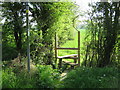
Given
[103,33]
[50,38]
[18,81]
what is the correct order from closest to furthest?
[18,81] < [103,33] < [50,38]

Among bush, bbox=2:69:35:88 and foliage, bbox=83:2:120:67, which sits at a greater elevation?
foliage, bbox=83:2:120:67

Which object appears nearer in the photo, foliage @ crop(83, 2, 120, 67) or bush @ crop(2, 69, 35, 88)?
bush @ crop(2, 69, 35, 88)

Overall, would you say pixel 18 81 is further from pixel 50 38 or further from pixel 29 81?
pixel 50 38

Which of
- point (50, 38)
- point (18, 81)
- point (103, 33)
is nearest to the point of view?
point (18, 81)

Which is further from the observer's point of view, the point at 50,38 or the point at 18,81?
the point at 50,38

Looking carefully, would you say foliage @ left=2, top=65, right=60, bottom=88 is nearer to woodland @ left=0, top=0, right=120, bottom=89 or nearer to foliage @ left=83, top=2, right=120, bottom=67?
woodland @ left=0, top=0, right=120, bottom=89

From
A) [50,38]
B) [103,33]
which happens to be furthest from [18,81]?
[103,33]

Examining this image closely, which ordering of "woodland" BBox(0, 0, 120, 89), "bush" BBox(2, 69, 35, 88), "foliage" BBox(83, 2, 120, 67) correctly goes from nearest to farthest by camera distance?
1. "bush" BBox(2, 69, 35, 88)
2. "woodland" BBox(0, 0, 120, 89)
3. "foliage" BBox(83, 2, 120, 67)

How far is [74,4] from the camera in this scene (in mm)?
4648

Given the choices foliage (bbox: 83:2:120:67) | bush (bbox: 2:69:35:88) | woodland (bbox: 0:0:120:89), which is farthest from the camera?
foliage (bbox: 83:2:120:67)

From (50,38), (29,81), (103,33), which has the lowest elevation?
(29,81)

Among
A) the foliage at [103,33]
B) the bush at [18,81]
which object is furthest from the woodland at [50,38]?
the bush at [18,81]

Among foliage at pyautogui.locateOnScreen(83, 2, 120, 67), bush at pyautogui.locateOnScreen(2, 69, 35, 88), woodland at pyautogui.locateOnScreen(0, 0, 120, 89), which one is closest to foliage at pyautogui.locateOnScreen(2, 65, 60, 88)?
bush at pyautogui.locateOnScreen(2, 69, 35, 88)

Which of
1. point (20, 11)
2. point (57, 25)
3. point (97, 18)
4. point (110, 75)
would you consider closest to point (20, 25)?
point (20, 11)
